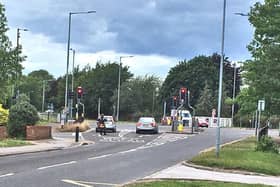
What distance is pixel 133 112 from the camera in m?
115

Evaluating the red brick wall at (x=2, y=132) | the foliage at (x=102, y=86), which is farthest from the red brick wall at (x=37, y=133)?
the foliage at (x=102, y=86)

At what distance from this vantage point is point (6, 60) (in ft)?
104

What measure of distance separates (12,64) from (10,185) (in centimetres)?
1927

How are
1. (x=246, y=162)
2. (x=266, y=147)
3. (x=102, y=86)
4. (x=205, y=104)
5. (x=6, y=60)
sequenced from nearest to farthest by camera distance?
(x=246, y=162), (x=266, y=147), (x=6, y=60), (x=205, y=104), (x=102, y=86)

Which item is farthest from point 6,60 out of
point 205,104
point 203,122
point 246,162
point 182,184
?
point 205,104

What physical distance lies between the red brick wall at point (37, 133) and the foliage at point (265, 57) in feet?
43.4

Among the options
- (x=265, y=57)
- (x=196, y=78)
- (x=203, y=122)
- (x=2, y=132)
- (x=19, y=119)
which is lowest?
(x=203, y=122)

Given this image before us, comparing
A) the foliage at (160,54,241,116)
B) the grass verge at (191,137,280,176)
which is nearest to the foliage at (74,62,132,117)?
the foliage at (160,54,241,116)

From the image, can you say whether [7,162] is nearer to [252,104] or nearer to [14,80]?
[14,80]

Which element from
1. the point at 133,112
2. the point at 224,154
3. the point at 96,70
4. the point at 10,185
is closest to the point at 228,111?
the point at 133,112

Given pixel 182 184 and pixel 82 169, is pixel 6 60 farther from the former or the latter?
pixel 182 184

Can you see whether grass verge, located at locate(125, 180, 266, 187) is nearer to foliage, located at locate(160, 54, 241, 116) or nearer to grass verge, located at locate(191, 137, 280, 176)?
grass verge, located at locate(191, 137, 280, 176)

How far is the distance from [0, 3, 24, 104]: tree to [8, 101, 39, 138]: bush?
1.93 metres

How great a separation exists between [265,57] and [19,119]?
51.3 ft
